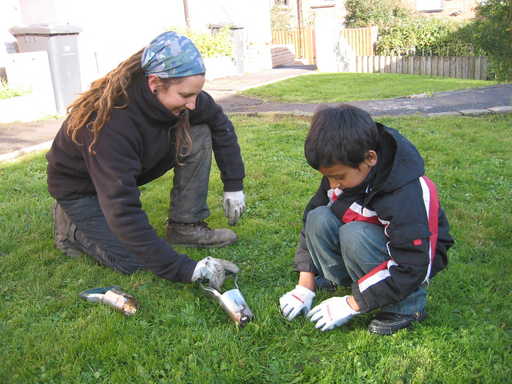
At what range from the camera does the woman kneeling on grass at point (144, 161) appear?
258 cm

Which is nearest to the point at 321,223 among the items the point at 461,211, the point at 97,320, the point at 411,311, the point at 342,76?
the point at 411,311

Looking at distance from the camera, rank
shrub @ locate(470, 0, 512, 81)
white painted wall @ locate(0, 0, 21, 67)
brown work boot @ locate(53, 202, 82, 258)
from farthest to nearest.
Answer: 1. white painted wall @ locate(0, 0, 21, 67)
2. shrub @ locate(470, 0, 512, 81)
3. brown work boot @ locate(53, 202, 82, 258)

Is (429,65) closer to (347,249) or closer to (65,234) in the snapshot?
(65,234)

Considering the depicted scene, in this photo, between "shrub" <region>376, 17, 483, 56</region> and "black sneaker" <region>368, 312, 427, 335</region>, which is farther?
"shrub" <region>376, 17, 483, 56</region>

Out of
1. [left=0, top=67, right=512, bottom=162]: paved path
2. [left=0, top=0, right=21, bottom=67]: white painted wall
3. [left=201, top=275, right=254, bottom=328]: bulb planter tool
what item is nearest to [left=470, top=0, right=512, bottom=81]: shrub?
[left=0, top=67, right=512, bottom=162]: paved path

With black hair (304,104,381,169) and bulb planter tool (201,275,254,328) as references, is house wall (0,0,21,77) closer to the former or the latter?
bulb planter tool (201,275,254,328)

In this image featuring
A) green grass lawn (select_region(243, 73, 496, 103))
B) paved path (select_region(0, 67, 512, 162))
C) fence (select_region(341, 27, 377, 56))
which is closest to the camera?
paved path (select_region(0, 67, 512, 162))

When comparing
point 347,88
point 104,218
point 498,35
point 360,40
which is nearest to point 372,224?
point 104,218

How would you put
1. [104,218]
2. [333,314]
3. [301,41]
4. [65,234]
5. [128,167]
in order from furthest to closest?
[301,41] → [65,234] → [104,218] → [128,167] → [333,314]

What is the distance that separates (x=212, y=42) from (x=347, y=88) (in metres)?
5.16

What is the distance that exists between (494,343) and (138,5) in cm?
1323

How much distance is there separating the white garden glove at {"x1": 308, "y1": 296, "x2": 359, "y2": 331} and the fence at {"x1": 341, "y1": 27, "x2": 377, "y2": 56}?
16.0m

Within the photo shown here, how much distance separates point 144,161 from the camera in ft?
9.86

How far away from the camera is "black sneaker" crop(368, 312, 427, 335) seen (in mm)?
2391
